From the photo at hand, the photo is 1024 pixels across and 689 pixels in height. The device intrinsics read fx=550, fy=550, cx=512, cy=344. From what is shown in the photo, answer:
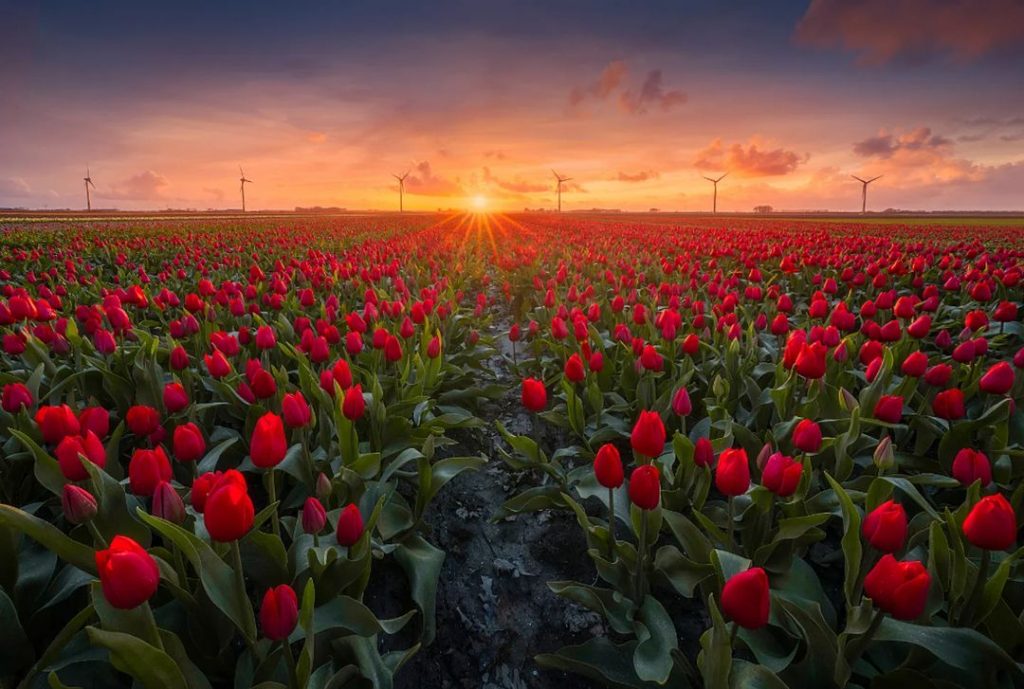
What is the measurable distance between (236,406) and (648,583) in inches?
119

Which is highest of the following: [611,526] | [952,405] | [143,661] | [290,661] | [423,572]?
[952,405]

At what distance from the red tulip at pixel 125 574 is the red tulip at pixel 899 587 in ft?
6.65

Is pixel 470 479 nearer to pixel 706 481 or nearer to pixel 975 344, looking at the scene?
pixel 706 481

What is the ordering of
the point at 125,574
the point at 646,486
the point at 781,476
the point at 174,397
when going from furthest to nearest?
the point at 174,397, the point at 781,476, the point at 646,486, the point at 125,574

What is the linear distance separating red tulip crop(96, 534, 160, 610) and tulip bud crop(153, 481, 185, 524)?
1.45 feet

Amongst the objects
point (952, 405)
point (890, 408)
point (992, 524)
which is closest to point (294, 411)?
point (992, 524)

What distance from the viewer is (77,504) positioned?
1.97 m

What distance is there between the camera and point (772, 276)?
9.63m

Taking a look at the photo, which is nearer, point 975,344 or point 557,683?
point 557,683

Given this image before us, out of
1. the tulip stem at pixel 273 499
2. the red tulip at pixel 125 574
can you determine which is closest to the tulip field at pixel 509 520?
the red tulip at pixel 125 574

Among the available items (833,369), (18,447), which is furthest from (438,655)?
(833,369)

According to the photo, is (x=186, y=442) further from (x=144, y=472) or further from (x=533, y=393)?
(x=533, y=393)

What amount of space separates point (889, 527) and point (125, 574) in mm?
2299

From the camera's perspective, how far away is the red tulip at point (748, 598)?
155 centimetres
